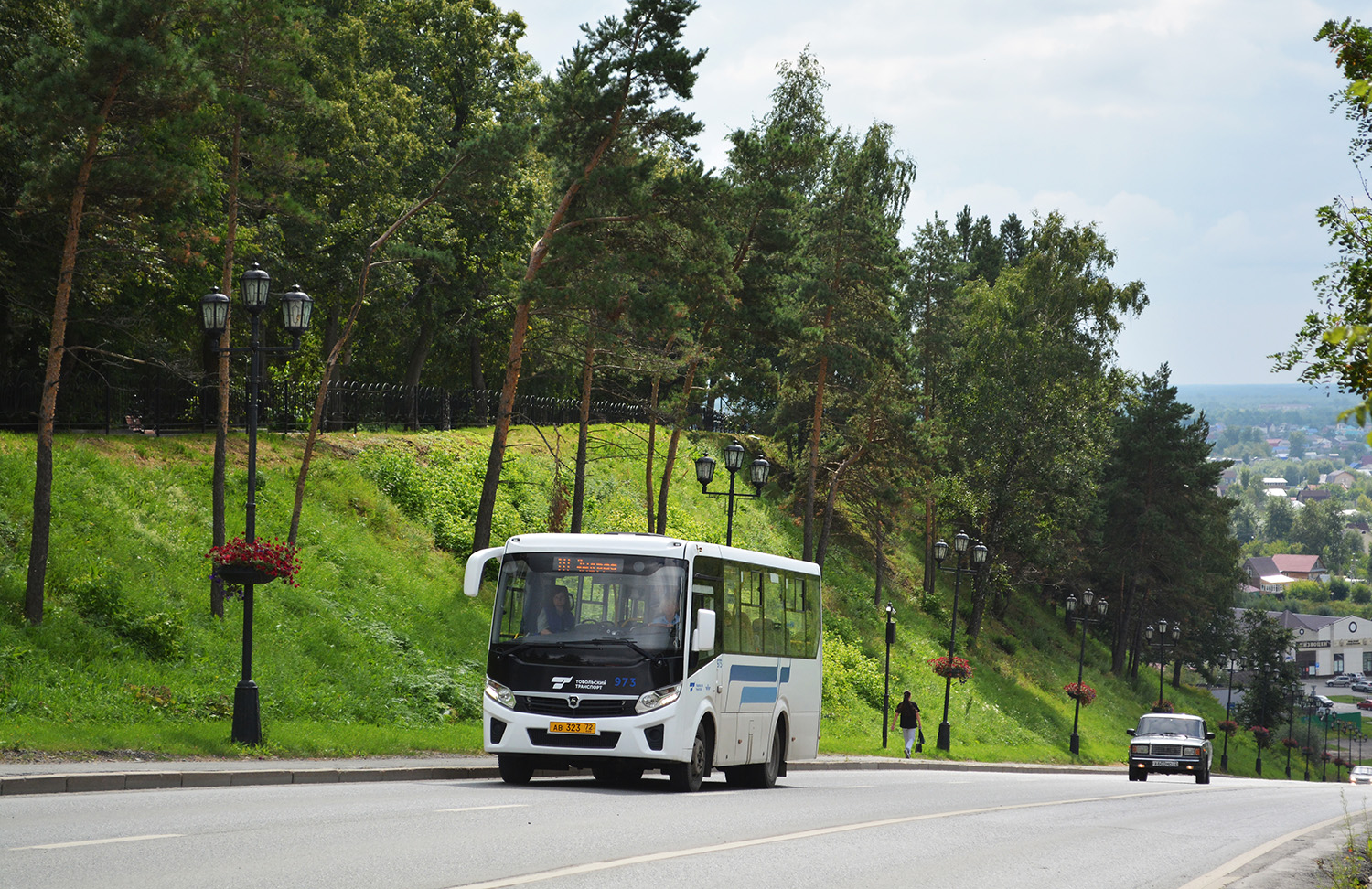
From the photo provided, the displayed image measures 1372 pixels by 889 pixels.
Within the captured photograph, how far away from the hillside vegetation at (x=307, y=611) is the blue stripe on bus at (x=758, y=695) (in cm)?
561

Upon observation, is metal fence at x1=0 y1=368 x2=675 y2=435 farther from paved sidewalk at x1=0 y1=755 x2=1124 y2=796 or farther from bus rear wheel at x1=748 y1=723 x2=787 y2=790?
bus rear wheel at x1=748 y1=723 x2=787 y2=790

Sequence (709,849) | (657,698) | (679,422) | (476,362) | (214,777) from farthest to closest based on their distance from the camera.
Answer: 1. (476,362)
2. (679,422)
3. (657,698)
4. (214,777)
5. (709,849)

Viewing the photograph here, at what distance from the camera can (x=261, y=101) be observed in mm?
25422

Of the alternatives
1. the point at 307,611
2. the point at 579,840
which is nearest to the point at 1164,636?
the point at 307,611

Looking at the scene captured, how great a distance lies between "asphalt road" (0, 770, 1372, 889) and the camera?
8648 millimetres

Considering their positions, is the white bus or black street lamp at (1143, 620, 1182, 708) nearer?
the white bus

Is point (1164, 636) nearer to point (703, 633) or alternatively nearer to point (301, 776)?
point (703, 633)

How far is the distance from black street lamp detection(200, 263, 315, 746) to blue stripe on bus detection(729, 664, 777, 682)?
6.44 m

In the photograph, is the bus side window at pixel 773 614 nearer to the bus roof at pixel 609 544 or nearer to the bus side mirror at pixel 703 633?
the bus roof at pixel 609 544

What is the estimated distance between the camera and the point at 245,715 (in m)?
18.3

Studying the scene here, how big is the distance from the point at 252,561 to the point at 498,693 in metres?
4.51

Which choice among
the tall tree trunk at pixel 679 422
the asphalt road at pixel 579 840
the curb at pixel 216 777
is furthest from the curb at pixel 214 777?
the tall tree trunk at pixel 679 422

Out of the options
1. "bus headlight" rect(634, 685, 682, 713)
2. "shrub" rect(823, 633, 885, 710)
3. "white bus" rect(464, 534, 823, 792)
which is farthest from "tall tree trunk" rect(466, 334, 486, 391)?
"bus headlight" rect(634, 685, 682, 713)

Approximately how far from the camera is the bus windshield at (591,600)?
16.2 meters
